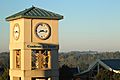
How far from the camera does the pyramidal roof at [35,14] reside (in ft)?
78.7

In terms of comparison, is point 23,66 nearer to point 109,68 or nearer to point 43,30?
point 43,30

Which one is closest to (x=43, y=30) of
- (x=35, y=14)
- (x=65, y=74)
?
(x=35, y=14)

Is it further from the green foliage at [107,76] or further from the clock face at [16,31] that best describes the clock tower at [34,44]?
the green foliage at [107,76]

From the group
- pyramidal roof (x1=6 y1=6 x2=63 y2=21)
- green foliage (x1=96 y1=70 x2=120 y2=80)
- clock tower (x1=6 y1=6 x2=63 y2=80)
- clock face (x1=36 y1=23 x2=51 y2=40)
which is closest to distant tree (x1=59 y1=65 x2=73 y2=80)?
green foliage (x1=96 y1=70 x2=120 y2=80)

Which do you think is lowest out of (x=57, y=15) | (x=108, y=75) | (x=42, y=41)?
(x=108, y=75)

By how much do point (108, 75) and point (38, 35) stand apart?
2083cm

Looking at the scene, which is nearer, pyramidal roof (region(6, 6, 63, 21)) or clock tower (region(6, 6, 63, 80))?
clock tower (region(6, 6, 63, 80))

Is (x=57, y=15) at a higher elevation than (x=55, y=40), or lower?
higher

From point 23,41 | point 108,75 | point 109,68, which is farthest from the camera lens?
point 109,68

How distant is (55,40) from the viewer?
24.5 m

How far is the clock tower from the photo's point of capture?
23.8 m

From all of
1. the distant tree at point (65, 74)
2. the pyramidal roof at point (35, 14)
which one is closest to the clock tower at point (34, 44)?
the pyramidal roof at point (35, 14)

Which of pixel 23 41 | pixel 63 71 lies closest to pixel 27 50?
pixel 23 41

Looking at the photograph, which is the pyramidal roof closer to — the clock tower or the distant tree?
the clock tower
